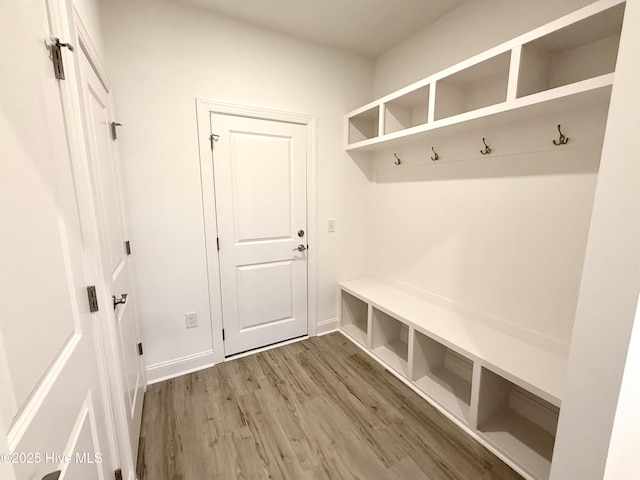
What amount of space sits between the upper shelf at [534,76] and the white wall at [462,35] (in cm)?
25

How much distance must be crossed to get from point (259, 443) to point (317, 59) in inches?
116

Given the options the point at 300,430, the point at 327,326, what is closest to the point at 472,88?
the point at 327,326

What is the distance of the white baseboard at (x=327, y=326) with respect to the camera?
285cm

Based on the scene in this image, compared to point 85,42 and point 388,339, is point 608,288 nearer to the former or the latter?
point 388,339

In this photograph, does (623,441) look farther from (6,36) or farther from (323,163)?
(323,163)

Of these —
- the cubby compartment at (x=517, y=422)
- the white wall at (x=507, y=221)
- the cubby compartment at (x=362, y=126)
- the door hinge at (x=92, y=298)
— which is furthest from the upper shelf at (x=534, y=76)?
the door hinge at (x=92, y=298)

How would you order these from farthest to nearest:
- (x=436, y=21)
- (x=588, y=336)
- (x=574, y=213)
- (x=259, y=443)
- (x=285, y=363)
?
(x=285, y=363), (x=436, y=21), (x=259, y=443), (x=574, y=213), (x=588, y=336)

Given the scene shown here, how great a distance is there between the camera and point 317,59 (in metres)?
2.48

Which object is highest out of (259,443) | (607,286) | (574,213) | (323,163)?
(323,163)

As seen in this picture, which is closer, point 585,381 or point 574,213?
point 585,381

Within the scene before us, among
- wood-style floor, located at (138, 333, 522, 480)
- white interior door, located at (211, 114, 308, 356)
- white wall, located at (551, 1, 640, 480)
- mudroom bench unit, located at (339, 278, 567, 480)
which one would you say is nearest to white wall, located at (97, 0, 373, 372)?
white interior door, located at (211, 114, 308, 356)

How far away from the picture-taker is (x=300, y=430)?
5.64 feet

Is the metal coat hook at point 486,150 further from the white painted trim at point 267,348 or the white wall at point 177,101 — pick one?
the white painted trim at point 267,348

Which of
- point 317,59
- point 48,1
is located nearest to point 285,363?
point 48,1
